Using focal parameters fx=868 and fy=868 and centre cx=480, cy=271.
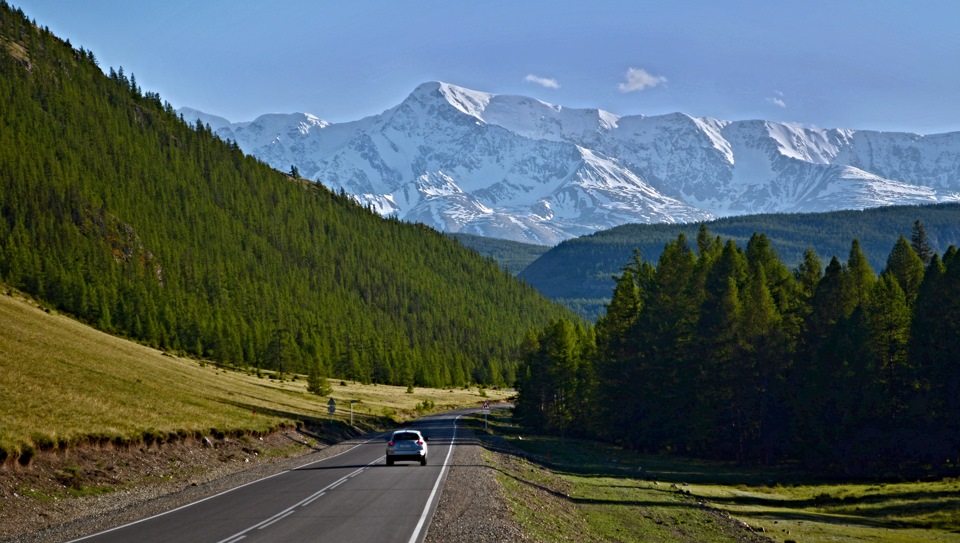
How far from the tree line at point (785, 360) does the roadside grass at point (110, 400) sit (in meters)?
24.8

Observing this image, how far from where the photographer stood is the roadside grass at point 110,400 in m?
34.0

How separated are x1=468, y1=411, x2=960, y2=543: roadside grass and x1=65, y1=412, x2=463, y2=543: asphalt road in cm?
364

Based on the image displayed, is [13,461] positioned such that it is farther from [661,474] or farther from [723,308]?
[723,308]

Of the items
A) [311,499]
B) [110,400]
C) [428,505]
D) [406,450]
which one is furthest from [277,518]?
[110,400]

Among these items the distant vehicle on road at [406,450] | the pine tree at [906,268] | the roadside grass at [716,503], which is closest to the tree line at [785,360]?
the pine tree at [906,268]

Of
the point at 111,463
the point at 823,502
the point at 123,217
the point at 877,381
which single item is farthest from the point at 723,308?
the point at 123,217

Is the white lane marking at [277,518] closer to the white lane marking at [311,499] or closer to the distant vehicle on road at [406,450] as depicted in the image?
the white lane marking at [311,499]

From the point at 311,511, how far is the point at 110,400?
25.4 m

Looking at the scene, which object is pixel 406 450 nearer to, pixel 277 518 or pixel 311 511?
pixel 311 511

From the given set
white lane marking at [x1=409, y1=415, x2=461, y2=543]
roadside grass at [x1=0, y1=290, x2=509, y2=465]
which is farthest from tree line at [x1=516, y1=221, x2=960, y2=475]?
roadside grass at [x1=0, y1=290, x2=509, y2=465]

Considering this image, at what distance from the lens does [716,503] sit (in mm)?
38844

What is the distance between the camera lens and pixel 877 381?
52969 mm

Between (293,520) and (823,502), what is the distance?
27397 millimetres

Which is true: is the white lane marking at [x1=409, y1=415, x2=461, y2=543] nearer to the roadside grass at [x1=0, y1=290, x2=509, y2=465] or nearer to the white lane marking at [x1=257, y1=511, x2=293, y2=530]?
the white lane marking at [x1=257, y1=511, x2=293, y2=530]
